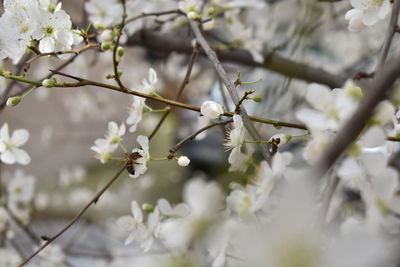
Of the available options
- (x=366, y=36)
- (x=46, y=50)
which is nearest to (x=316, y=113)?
(x=46, y=50)

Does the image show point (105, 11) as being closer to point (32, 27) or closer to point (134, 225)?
point (32, 27)

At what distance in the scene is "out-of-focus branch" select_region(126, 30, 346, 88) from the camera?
90 centimetres

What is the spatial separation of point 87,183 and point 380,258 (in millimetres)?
2618

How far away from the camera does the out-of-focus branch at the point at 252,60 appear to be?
0.90 meters

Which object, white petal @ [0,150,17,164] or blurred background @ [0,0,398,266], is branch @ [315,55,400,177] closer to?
blurred background @ [0,0,398,266]

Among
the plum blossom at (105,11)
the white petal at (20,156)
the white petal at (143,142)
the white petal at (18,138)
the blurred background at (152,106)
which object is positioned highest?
the plum blossom at (105,11)

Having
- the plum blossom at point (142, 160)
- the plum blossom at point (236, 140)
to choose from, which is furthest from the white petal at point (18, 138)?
the plum blossom at point (236, 140)

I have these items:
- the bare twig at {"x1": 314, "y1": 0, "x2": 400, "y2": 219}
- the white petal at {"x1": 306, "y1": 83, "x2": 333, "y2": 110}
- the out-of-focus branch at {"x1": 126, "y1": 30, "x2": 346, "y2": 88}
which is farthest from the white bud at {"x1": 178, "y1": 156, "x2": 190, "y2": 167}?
the out-of-focus branch at {"x1": 126, "y1": 30, "x2": 346, "y2": 88}

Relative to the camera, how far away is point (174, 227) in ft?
1.16

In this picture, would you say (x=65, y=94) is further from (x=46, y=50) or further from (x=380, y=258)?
(x=380, y=258)

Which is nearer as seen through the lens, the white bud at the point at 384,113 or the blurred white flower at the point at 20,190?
the white bud at the point at 384,113

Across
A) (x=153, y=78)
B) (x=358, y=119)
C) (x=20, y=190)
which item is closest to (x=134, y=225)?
(x=153, y=78)

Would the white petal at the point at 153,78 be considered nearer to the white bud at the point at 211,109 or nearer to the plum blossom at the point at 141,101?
the plum blossom at the point at 141,101

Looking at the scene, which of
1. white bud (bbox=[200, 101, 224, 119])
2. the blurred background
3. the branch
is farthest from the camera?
the blurred background
